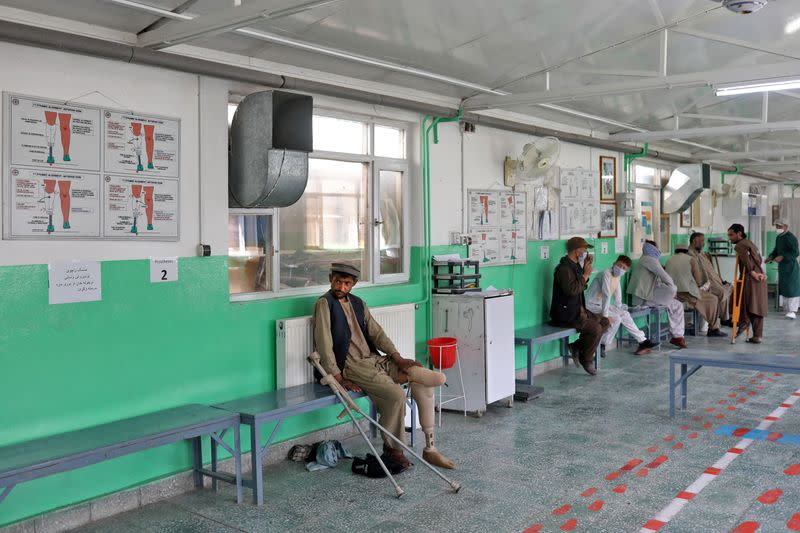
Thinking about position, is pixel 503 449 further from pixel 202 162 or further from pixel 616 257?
pixel 616 257

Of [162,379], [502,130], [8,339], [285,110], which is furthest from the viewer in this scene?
[502,130]

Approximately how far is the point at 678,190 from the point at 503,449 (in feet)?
23.3

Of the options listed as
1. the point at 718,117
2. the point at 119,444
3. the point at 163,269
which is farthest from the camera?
the point at 718,117

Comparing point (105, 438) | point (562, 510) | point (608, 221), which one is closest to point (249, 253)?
point (105, 438)

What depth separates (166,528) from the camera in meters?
3.88

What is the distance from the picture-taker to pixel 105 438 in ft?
12.3

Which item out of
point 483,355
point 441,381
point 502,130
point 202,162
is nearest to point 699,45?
point 502,130

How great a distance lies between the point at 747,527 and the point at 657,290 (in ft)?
19.5

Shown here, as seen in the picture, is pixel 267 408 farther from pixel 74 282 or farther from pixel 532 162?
pixel 532 162

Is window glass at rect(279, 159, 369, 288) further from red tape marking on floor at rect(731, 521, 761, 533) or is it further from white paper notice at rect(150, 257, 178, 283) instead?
red tape marking on floor at rect(731, 521, 761, 533)

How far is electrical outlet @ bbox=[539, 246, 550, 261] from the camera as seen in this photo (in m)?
7.99

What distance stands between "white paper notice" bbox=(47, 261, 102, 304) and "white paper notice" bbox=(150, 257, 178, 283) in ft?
1.09

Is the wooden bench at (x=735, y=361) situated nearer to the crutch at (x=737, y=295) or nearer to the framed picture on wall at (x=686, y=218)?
the crutch at (x=737, y=295)

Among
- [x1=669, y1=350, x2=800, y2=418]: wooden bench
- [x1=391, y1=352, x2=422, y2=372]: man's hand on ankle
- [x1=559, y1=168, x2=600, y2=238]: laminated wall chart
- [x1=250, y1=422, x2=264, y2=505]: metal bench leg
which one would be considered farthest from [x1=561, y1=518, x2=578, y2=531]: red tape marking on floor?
[x1=559, y1=168, x2=600, y2=238]: laminated wall chart
